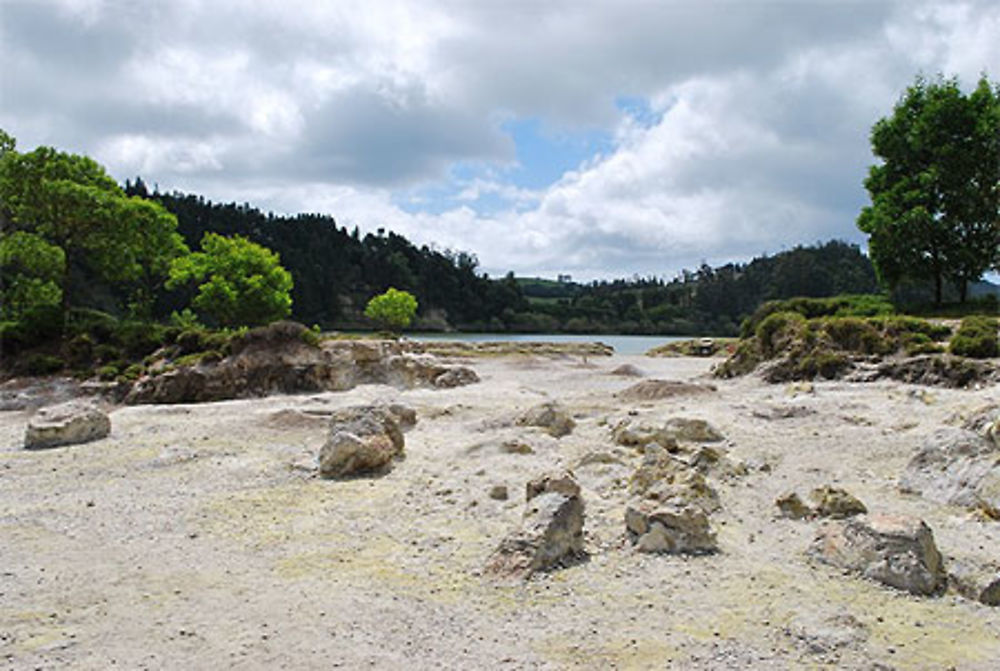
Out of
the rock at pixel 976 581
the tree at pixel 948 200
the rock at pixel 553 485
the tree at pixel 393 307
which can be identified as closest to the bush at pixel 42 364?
the rock at pixel 553 485

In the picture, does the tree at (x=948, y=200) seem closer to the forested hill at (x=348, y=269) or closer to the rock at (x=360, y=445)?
the rock at (x=360, y=445)

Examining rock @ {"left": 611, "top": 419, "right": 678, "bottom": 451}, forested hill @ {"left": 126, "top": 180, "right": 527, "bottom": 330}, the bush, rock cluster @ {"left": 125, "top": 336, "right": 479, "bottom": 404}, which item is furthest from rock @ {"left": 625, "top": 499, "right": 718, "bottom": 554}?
forested hill @ {"left": 126, "top": 180, "right": 527, "bottom": 330}

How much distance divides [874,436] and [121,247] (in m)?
27.7

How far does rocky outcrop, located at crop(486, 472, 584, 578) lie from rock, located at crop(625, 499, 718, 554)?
66 cm

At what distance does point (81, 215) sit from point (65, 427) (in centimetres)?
1581

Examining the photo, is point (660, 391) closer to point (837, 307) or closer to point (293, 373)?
point (293, 373)

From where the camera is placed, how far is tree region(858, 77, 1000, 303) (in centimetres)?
3103

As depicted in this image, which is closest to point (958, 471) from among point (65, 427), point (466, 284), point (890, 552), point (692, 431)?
point (890, 552)

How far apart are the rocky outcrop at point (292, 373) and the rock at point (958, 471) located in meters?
16.6

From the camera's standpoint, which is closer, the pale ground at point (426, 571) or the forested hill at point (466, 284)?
the pale ground at point (426, 571)

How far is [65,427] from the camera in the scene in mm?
13953

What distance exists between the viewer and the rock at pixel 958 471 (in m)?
8.37

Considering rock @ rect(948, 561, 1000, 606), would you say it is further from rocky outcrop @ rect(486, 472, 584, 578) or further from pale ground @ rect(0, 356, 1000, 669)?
rocky outcrop @ rect(486, 472, 584, 578)

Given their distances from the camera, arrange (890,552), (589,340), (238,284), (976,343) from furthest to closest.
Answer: (589,340) < (238,284) < (976,343) < (890,552)
